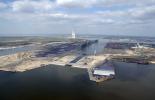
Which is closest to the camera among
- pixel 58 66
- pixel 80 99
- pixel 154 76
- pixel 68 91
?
pixel 80 99

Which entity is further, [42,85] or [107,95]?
[42,85]

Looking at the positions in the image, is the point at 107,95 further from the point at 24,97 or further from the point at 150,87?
the point at 24,97

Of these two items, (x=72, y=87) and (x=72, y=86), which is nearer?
(x=72, y=87)

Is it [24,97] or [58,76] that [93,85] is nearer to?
[58,76]

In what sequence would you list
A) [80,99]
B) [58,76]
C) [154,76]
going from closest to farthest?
[80,99], [58,76], [154,76]

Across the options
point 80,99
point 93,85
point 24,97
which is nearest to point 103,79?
point 93,85

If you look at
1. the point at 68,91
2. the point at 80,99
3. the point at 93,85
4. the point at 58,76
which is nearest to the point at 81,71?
the point at 58,76
